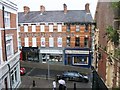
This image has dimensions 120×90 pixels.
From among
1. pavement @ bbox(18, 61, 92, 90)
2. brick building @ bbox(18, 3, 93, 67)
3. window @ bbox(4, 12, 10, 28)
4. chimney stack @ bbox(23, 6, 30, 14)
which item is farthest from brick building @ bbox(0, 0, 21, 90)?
chimney stack @ bbox(23, 6, 30, 14)

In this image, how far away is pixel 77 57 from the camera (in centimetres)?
3188

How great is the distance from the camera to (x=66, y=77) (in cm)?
2355

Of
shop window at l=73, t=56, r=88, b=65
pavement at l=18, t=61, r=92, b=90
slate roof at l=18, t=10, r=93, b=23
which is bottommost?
pavement at l=18, t=61, r=92, b=90

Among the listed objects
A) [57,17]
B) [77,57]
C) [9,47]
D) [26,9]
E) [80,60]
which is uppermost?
[26,9]

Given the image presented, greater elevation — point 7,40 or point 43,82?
point 7,40

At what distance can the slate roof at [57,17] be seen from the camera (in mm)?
31600

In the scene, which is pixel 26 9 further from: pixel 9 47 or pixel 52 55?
pixel 9 47

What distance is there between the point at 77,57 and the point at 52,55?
3959 mm

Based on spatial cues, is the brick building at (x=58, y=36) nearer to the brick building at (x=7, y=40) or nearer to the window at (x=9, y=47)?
the brick building at (x=7, y=40)

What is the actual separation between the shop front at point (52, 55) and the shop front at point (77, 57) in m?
0.97

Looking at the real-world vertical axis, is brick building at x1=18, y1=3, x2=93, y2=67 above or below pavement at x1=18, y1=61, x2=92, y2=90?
above

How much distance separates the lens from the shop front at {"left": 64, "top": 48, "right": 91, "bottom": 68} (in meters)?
31.3

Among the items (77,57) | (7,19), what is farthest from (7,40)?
(77,57)

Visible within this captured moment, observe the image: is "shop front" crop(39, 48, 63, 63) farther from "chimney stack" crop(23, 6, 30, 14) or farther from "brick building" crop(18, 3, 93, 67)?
"chimney stack" crop(23, 6, 30, 14)
